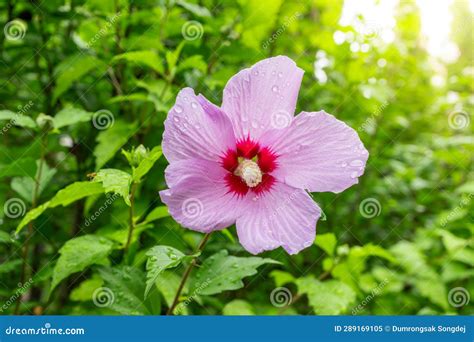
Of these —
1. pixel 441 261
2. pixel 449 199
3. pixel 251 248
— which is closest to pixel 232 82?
pixel 251 248

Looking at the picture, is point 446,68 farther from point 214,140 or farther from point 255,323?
point 214,140

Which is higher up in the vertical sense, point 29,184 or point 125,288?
point 29,184

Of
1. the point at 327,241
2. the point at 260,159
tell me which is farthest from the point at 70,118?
the point at 327,241

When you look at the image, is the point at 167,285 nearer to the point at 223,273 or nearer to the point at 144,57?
the point at 223,273

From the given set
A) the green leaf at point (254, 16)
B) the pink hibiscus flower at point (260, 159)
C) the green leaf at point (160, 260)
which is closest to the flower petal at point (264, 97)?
the pink hibiscus flower at point (260, 159)

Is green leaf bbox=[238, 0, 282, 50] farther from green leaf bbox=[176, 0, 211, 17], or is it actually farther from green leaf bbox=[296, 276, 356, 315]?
green leaf bbox=[296, 276, 356, 315]

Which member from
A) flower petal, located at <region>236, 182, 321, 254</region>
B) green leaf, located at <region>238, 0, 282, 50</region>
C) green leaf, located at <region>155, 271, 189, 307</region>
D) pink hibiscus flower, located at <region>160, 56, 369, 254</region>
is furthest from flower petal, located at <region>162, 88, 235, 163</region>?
green leaf, located at <region>238, 0, 282, 50</region>
